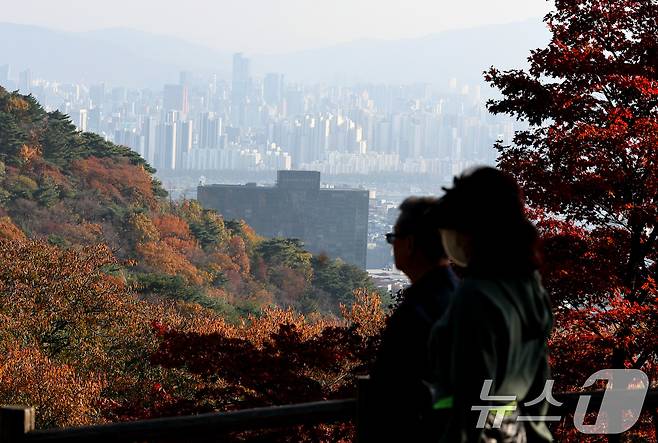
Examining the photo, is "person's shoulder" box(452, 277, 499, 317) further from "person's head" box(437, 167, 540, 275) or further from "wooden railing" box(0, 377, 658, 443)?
"wooden railing" box(0, 377, 658, 443)

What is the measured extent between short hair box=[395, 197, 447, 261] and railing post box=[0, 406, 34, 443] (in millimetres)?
1384

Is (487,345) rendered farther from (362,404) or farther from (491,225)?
(362,404)

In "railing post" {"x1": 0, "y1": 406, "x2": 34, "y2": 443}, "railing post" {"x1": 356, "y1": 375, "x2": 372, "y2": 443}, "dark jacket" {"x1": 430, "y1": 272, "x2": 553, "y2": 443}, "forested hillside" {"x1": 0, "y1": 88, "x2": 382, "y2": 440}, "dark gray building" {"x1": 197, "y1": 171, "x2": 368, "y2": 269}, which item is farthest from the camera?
"dark gray building" {"x1": 197, "y1": 171, "x2": 368, "y2": 269}

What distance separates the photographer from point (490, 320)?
196 centimetres

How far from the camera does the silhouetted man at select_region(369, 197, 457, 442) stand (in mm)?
2299

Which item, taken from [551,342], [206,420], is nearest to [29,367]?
[551,342]

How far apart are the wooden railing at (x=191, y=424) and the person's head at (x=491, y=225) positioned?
3.49 ft

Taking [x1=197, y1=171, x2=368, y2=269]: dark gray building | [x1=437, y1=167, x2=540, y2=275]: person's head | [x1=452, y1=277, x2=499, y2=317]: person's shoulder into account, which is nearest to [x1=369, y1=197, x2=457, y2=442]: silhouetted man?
[x1=437, y1=167, x2=540, y2=275]: person's head

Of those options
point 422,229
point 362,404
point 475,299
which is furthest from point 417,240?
point 362,404

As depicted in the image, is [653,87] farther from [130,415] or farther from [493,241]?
[493,241]

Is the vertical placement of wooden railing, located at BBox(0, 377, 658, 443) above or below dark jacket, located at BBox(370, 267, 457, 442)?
below

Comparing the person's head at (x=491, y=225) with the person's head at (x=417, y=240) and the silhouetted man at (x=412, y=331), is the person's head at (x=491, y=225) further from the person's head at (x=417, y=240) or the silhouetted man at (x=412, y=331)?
the person's head at (x=417, y=240)

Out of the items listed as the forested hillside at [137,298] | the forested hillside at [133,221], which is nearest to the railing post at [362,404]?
the forested hillside at [137,298]

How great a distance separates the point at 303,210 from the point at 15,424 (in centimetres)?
12742
